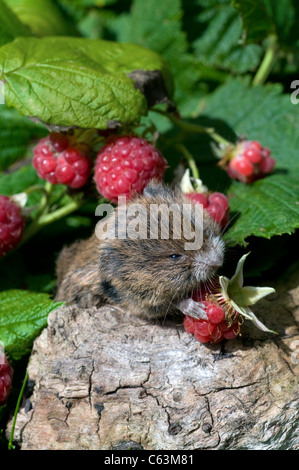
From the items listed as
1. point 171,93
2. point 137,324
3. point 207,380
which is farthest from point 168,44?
point 207,380

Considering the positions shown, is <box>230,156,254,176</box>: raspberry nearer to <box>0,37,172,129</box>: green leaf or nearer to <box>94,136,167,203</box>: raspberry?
<box>94,136,167,203</box>: raspberry

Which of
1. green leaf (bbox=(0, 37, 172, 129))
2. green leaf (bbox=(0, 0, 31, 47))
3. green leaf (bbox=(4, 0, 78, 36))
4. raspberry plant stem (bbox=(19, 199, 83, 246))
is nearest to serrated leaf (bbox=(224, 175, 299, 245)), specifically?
green leaf (bbox=(0, 37, 172, 129))

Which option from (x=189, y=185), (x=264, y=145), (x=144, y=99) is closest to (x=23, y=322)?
(x=189, y=185)

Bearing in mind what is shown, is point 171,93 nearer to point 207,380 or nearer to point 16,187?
point 16,187

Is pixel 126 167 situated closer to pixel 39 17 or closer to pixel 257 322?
pixel 257 322

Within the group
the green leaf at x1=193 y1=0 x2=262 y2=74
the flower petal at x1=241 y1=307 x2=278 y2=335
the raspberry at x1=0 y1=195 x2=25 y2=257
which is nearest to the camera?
the flower petal at x1=241 y1=307 x2=278 y2=335
